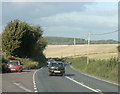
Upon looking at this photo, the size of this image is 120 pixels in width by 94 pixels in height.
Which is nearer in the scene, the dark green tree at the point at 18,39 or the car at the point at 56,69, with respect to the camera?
the car at the point at 56,69

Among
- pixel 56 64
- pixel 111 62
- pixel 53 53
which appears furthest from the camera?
pixel 53 53

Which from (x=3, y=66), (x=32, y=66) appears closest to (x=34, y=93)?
(x=3, y=66)

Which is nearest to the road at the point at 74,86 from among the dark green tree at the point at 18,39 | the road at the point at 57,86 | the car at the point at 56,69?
the road at the point at 57,86

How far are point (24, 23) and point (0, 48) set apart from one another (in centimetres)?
959

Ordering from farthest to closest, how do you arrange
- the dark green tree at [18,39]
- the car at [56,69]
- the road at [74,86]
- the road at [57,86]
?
1. the dark green tree at [18,39]
2. the car at [56,69]
3. the road at [74,86]
4. the road at [57,86]

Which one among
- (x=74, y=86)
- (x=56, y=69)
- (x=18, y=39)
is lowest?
(x=74, y=86)

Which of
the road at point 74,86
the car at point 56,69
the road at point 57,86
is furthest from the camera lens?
the car at point 56,69

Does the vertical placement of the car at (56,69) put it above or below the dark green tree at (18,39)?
below

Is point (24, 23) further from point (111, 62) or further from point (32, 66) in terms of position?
point (111, 62)

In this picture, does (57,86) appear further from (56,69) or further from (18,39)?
(18,39)

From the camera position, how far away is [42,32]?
93.6 meters

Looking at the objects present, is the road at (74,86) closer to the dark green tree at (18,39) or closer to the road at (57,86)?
the road at (57,86)

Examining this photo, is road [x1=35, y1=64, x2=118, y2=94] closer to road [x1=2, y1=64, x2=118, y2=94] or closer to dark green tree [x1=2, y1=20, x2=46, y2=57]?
road [x1=2, y1=64, x2=118, y2=94]

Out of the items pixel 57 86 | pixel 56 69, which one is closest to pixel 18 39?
pixel 56 69
